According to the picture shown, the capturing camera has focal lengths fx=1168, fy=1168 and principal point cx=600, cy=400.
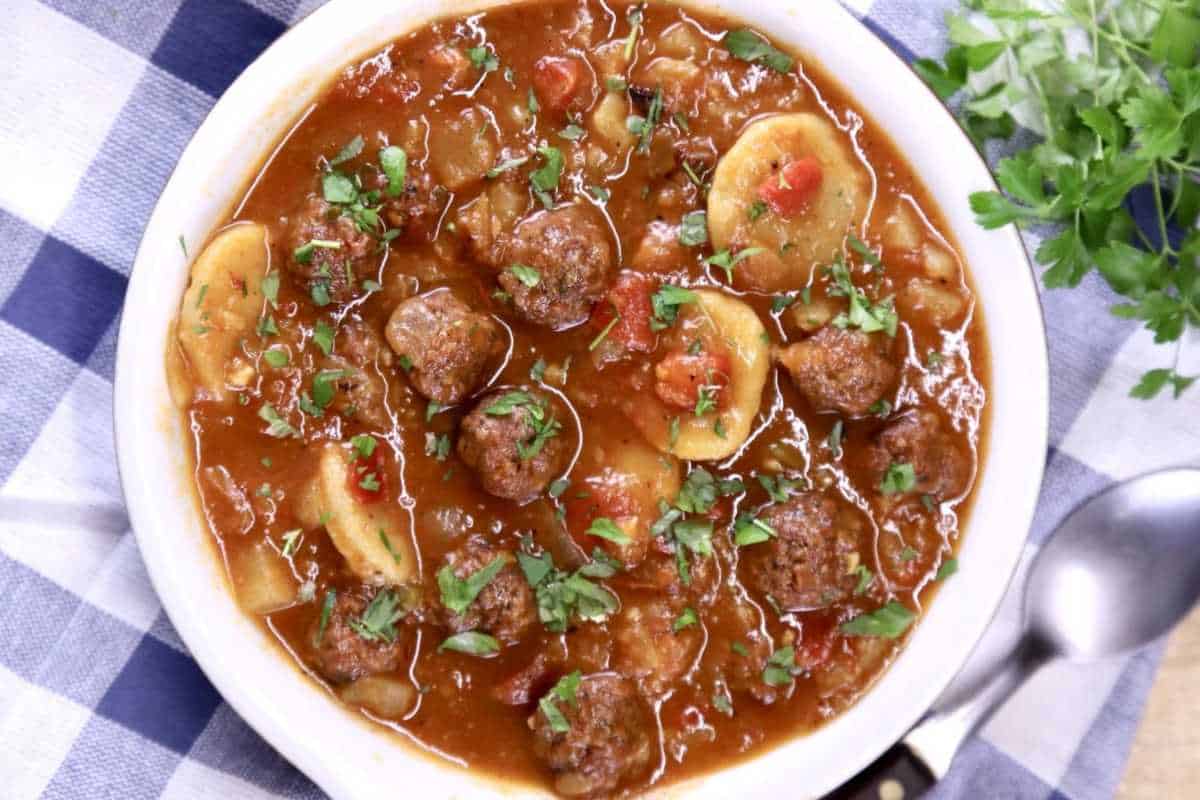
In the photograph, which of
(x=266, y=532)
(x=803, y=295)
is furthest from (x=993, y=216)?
(x=266, y=532)

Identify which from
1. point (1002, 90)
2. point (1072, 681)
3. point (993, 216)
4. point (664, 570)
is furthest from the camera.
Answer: point (1072, 681)

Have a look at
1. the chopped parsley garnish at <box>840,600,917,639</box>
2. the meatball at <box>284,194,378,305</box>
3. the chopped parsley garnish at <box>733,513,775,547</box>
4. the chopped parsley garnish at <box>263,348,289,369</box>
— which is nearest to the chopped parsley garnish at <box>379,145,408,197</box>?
the meatball at <box>284,194,378,305</box>

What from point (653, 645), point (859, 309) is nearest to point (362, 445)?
point (653, 645)

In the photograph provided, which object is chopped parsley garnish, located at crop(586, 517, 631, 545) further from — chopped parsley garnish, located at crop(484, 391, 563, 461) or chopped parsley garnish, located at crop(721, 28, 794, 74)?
chopped parsley garnish, located at crop(721, 28, 794, 74)

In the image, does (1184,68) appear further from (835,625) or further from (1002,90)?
(835,625)

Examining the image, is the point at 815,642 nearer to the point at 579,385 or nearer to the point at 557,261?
the point at 579,385

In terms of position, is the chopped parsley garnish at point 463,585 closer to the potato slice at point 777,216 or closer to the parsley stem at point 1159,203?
the potato slice at point 777,216
